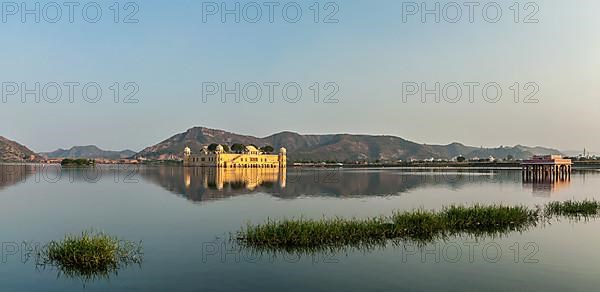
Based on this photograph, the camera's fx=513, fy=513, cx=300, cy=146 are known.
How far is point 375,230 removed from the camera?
24656mm

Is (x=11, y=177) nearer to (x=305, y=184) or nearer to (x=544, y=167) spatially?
(x=305, y=184)

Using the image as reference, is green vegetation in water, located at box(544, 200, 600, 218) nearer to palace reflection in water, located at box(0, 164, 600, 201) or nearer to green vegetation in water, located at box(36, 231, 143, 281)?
palace reflection in water, located at box(0, 164, 600, 201)

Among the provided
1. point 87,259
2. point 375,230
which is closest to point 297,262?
point 375,230

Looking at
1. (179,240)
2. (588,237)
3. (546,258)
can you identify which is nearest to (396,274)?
(546,258)

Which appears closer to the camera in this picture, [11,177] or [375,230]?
[375,230]

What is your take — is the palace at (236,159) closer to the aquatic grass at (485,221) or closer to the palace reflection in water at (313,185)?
the palace reflection in water at (313,185)

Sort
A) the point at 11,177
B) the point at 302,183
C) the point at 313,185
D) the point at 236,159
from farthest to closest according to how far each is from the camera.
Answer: the point at 236,159 < the point at 11,177 < the point at 302,183 < the point at 313,185

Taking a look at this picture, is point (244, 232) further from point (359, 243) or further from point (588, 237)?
point (588, 237)

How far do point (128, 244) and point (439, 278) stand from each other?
43.9 ft

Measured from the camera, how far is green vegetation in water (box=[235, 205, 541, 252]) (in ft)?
73.6

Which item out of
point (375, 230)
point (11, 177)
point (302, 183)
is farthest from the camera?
point (11, 177)

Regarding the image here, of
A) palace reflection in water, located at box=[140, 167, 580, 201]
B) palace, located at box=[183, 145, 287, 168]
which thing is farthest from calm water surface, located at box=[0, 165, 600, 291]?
palace, located at box=[183, 145, 287, 168]

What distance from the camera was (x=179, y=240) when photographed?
81.2 ft

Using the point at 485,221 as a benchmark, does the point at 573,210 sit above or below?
below
